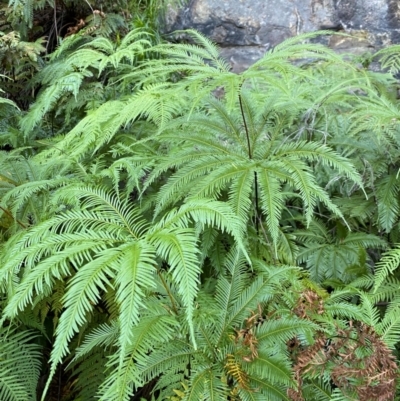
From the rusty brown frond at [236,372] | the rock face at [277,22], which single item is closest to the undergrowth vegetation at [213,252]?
the rusty brown frond at [236,372]

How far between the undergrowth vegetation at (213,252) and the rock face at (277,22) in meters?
1.28

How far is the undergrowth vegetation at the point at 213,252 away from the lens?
1.40 metres

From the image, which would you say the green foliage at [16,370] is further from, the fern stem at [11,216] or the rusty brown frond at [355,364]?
the rusty brown frond at [355,364]

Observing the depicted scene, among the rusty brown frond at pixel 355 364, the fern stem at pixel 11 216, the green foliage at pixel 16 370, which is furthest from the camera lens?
the fern stem at pixel 11 216

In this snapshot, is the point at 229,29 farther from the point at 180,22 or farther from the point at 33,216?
the point at 33,216

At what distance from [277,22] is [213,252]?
8.65 ft

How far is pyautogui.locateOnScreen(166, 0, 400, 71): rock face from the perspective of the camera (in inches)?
142

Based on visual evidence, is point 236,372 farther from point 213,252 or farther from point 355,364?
point 213,252

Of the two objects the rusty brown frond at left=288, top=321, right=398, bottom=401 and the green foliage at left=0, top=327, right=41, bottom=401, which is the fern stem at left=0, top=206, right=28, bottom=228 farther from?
the rusty brown frond at left=288, top=321, right=398, bottom=401

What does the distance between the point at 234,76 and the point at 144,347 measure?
991mm

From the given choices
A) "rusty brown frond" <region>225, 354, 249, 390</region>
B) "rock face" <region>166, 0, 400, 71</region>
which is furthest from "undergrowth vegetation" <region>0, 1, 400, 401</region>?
"rock face" <region>166, 0, 400, 71</region>

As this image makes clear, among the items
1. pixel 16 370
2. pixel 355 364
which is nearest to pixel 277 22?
pixel 355 364

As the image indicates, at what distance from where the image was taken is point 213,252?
1880 millimetres

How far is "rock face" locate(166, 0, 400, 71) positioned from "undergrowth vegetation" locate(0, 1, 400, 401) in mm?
1277
